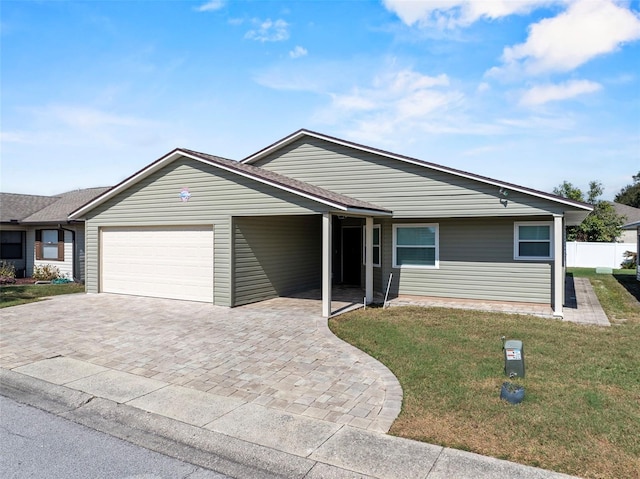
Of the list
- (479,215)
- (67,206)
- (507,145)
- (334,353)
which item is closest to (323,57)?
(479,215)

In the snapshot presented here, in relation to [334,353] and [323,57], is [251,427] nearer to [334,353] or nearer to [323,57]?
[334,353]

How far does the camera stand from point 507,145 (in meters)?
18.5

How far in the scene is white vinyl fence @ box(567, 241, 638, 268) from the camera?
86.1 ft

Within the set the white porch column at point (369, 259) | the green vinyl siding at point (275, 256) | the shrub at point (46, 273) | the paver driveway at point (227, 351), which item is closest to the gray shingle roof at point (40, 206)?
the shrub at point (46, 273)

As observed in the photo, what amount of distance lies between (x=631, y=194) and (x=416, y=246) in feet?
203

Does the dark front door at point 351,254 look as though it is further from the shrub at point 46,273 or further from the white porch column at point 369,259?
the shrub at point 46,273

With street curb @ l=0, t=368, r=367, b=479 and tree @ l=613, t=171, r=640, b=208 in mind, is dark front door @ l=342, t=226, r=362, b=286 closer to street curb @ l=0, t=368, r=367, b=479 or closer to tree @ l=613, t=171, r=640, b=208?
street curb @ l=0, t=368, r=367, b=479

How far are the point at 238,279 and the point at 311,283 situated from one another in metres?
4.21

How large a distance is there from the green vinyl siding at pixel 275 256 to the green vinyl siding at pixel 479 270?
10.9 ft

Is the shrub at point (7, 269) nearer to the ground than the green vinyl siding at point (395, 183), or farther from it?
nearer to the ground

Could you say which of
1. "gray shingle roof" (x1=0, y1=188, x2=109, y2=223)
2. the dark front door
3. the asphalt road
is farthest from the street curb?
"gray shingle roof" (x1=0, y1=188, x2=109, y2=223)

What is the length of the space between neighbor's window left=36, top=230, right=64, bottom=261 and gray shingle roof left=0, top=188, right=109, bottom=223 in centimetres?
71

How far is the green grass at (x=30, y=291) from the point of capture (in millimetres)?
12874

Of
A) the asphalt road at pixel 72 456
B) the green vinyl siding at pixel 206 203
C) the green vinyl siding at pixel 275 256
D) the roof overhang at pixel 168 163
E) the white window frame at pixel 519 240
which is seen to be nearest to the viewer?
the asphalt road at pixel 72 456
